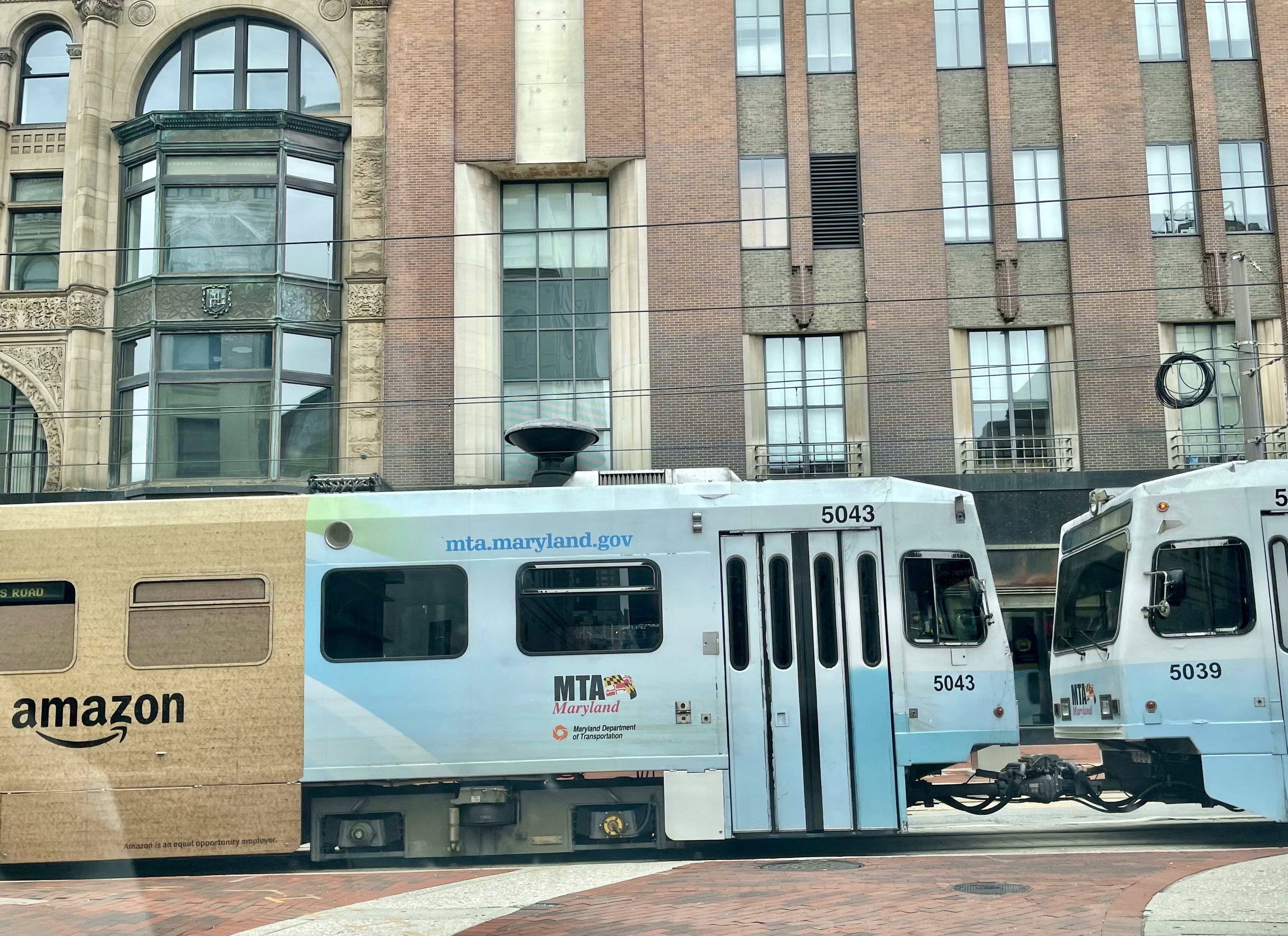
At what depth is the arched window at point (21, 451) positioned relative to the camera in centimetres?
2686

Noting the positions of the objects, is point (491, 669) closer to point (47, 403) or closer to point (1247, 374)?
point (1247, 374)

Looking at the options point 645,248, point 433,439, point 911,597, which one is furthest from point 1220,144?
point 911,597

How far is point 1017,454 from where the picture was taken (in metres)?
26.2

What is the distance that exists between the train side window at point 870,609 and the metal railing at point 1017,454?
14.5 m

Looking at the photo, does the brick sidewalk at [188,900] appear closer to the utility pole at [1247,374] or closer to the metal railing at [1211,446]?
the utility pole at [1247,374]

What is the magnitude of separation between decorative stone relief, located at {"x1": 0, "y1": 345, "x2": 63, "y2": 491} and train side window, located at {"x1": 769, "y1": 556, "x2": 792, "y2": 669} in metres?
19.1

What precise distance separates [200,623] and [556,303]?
16.4m

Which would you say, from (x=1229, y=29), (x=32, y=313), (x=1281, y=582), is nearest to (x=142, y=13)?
(x=32, y=313)

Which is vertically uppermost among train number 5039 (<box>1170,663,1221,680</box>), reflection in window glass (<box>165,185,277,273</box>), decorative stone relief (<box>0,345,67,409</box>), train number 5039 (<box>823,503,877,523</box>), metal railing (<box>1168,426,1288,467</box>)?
reflection in window glass (<box>165,185,277,273</box>)

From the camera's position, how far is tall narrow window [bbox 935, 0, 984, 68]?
89.6 feet

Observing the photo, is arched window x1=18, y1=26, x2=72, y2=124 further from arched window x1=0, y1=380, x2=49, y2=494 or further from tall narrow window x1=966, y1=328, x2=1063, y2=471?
tall narrow window x1=966, y1=328, x2=1063, y2=471

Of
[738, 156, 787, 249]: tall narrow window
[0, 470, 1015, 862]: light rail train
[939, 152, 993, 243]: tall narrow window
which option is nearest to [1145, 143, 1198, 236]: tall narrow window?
[939, 152, 993, 243]: tall narrow window

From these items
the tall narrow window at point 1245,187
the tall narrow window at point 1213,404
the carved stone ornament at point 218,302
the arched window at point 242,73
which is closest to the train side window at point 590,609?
the carved stone ornament at point 218,302

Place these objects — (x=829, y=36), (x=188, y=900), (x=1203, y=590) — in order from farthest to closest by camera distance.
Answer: (x=829, y=36)
(x=1203, y=590)
(x=188, y=900)
